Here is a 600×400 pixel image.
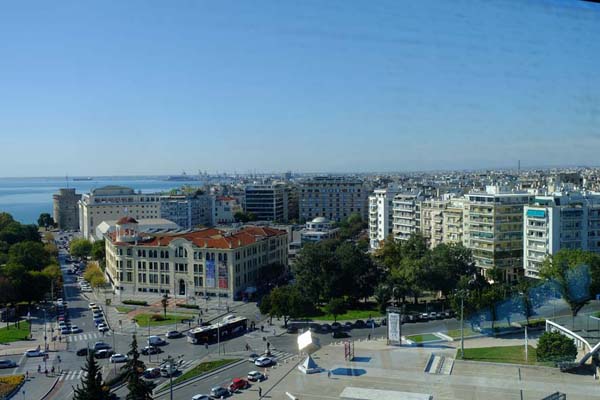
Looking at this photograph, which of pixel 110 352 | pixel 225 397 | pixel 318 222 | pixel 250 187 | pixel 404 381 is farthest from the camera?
pixel 250 187

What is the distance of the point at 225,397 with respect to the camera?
470cm

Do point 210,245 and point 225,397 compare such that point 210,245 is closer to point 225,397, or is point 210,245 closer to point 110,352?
point 110,352

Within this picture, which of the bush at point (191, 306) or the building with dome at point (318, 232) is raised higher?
the building with dome at point (318, 232)

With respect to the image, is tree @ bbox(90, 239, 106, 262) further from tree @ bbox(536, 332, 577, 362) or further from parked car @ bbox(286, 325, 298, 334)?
tree @ bbox(536, 332, 577, 362)

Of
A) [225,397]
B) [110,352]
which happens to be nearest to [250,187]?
[110,352]

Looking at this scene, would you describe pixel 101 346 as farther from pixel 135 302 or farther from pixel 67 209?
pixel 67 209

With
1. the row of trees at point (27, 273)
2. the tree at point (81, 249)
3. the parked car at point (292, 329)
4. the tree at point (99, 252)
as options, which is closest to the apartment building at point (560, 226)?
the parked car at point (292, 329)

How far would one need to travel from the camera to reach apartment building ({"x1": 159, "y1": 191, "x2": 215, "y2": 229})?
17.7m

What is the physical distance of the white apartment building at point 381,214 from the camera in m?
13.1

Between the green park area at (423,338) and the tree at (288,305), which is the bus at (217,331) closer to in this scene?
the tree at (288,305)

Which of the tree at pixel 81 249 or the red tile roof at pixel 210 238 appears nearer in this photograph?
the red tile roof at pixel 210 238

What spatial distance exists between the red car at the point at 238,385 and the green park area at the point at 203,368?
59 centimetres

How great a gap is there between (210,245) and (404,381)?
5.70 m

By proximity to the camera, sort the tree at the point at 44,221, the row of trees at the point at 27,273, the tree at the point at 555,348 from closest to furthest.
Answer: the tree at the point at 555,348
the row of trees at the point at 27,273
the tree at the point at 44,221
